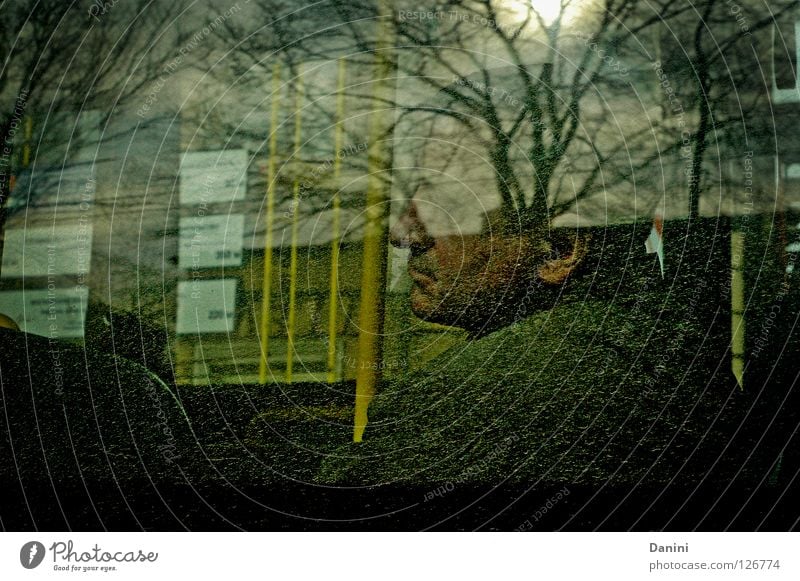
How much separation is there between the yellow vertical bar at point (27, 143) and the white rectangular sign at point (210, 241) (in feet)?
1.14

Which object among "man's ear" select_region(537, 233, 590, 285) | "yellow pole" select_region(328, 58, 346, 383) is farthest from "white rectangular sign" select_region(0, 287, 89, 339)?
"man's ear" select_region(537, 233, 590, 285)

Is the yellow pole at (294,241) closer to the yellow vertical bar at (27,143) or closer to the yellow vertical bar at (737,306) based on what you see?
the yellow vertical bar at (27,143)

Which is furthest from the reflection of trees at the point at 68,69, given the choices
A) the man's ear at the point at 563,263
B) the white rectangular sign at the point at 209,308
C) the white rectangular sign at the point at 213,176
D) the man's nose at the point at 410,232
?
the man's ear at the point at 563,263

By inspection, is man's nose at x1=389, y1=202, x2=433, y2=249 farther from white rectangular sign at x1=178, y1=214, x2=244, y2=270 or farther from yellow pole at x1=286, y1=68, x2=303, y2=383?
white rectangular sign at x1=178, y1=214, x2=244, y2=270

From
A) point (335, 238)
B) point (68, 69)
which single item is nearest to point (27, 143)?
point (68, 69)

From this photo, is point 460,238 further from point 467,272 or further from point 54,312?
point 54,312

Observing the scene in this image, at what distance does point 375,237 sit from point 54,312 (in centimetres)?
63

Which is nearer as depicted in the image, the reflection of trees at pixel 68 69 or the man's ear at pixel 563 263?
the man's ear at pixel 563 263

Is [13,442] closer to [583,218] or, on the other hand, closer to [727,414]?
[583,218]

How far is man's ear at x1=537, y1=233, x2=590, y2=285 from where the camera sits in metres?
1.42

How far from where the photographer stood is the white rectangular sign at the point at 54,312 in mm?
1498

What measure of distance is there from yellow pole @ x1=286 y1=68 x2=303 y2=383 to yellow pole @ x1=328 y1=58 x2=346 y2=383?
0.07 m
